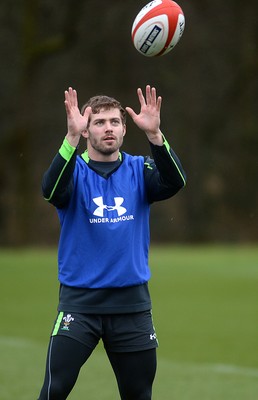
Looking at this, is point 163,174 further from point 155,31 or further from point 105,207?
point 155,31

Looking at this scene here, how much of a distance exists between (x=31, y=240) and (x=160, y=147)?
75.2ft

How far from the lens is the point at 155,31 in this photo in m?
6.75

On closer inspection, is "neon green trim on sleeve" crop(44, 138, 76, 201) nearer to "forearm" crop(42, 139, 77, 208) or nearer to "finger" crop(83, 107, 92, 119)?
"forearm" crop(42, 139, 77, 208)

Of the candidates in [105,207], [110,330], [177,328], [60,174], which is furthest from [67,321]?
[177,328]

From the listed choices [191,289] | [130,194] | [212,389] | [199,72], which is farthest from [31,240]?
[130,194]

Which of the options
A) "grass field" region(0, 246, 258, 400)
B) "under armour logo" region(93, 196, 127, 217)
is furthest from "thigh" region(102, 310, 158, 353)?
"grass field" region(0, 246, 258, 400)

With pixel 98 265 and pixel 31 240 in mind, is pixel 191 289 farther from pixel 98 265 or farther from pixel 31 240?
pixel 31 240

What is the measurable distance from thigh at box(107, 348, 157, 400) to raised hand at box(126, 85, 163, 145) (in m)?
1.23

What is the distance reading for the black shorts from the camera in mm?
5566

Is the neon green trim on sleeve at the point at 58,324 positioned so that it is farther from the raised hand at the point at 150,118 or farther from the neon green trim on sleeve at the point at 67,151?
the raised hand at the point at 150,118

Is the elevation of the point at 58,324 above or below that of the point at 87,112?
below

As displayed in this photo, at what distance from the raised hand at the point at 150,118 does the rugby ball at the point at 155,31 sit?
96cm

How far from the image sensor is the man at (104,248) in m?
5.55

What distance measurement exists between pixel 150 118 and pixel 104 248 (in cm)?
81
